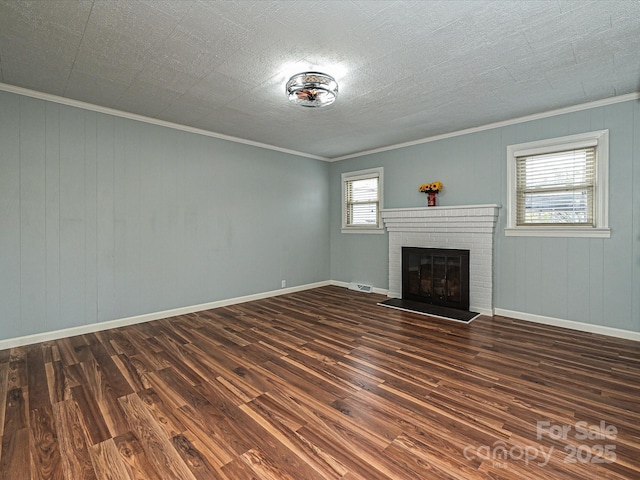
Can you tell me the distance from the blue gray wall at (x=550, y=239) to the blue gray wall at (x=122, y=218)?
253 centimetres

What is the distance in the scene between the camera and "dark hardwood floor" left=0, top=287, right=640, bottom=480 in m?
1.67

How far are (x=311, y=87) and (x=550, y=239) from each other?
11.9 ft

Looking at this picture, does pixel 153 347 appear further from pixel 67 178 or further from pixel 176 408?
pixel 67 178

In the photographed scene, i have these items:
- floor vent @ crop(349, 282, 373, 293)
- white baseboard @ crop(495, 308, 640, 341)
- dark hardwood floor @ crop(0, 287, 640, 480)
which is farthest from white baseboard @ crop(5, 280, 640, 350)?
floor vent @ crop(349, 282, 373, 293)

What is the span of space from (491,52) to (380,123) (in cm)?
193

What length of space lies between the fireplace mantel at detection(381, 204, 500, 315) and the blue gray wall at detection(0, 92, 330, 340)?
6.76 ft

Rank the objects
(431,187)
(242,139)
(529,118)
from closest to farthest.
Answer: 1. (529,118)
2. (431,187)
3. (242,139)

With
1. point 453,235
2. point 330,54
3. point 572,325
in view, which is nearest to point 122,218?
point 330,54

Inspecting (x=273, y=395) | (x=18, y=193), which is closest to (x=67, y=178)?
(x=18, y=193)

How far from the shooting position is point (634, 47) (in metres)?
2.55

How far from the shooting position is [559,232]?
156 inches

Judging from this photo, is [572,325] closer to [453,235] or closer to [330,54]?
[453,235]

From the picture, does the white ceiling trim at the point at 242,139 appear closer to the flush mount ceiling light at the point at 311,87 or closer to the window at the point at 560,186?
the window at the point at 560,186

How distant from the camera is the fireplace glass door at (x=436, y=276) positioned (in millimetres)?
4676
